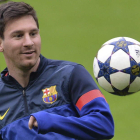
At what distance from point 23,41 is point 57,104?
458 mm

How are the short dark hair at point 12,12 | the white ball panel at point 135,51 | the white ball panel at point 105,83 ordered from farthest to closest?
the white ball panel at point 105,83 < the white ball panel at point 135,51 < the short dark hair at point 12,12

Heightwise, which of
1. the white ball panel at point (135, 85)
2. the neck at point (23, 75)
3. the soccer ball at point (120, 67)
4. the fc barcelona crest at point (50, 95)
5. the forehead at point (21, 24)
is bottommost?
the white ball panel at point (135, 85)

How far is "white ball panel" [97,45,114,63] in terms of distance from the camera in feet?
14.5

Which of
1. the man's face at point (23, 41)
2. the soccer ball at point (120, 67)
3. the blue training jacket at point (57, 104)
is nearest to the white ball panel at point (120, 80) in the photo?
the soccer ball at point (120, 67)

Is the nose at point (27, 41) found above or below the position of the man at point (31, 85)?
above

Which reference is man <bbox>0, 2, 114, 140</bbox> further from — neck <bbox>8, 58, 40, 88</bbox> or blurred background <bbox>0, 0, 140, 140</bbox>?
blurred background <bbox>0, 0, 140, 140</bbox>

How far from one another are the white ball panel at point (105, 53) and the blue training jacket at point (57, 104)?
52.2 inches

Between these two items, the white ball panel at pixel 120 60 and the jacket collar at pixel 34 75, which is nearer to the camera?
the jacket collar at pixel 34 75

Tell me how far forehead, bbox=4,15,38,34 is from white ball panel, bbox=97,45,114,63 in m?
1.44

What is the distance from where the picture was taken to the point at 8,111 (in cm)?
310

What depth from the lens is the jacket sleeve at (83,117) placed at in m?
2.47

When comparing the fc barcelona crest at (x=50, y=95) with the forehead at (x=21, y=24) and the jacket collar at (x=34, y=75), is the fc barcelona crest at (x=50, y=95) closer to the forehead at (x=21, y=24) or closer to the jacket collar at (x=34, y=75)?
the jacket collar at (x=34, y=75)

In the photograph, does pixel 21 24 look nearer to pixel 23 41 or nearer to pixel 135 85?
pixel 23 41

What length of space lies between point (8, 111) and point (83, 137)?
731mm
